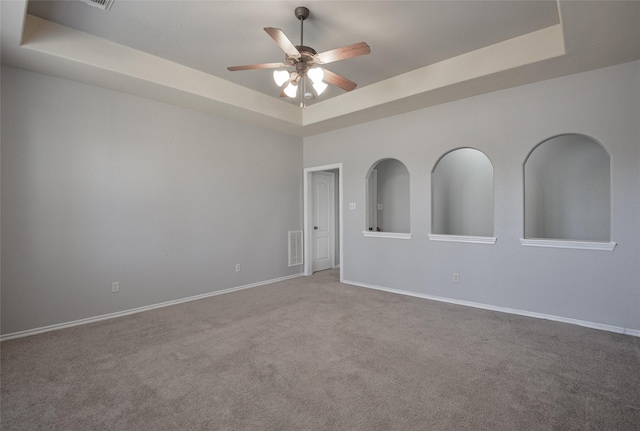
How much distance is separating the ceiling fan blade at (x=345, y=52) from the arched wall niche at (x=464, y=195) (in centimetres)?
352

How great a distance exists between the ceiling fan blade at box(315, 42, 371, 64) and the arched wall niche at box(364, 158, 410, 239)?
3.55m

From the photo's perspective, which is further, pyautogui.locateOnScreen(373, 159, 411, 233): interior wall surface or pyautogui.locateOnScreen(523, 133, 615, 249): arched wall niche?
pyautogui.locateOnScreen(373, 159, 411, 233): interior wall surface

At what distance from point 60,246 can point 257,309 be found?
2.28 metres

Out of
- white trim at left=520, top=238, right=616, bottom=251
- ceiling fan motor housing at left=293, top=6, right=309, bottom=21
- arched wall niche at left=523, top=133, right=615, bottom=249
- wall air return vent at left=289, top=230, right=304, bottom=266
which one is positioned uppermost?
ceiling fan motor housing at left=293, top=6, right=309, bottom=21

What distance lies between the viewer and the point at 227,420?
1.87 metres

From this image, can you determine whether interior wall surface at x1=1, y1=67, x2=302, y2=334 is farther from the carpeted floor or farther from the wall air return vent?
the wall air return vent

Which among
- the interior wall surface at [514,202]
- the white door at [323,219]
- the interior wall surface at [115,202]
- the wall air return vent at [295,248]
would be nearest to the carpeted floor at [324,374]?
the interior wall surface at [514,202]

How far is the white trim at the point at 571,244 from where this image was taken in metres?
3.16

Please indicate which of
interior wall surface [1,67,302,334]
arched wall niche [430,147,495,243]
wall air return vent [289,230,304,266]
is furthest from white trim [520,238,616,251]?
interior wall surface [1,67,302,334]

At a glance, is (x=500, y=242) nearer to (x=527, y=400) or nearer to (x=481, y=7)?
(x=527, y=400)

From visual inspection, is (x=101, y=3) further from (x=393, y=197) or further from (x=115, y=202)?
(x=393, y=197)

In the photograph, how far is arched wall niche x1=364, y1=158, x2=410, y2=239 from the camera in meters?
6.04

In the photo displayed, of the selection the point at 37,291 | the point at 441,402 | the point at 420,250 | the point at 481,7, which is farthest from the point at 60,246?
the point at 481,7

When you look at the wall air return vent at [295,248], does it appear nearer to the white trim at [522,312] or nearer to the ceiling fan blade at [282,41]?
the white trim at [522,312]
